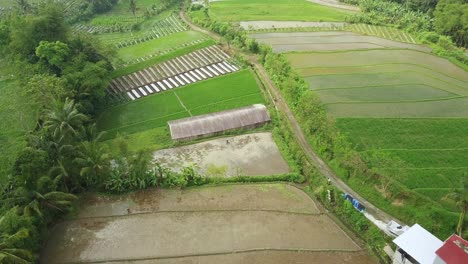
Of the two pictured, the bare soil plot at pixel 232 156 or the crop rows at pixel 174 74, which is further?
the crop rows at pixel 174 74

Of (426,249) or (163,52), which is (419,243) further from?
(163,52)

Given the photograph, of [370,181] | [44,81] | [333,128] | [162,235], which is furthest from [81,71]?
[370,181]

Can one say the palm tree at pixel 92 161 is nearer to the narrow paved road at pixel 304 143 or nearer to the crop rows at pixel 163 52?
the narrow paved road at pixel 304 143

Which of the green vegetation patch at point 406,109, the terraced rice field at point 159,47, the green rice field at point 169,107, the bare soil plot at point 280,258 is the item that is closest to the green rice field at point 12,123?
the green rice field at point 169,107

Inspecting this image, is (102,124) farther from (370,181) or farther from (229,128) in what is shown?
(370,181)

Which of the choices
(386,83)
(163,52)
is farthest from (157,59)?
(386,83)

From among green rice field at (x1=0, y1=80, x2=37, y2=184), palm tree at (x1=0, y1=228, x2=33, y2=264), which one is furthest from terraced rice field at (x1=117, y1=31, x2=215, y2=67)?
palm tree at (x1=0, y1=228, x2=33, y2=264)
